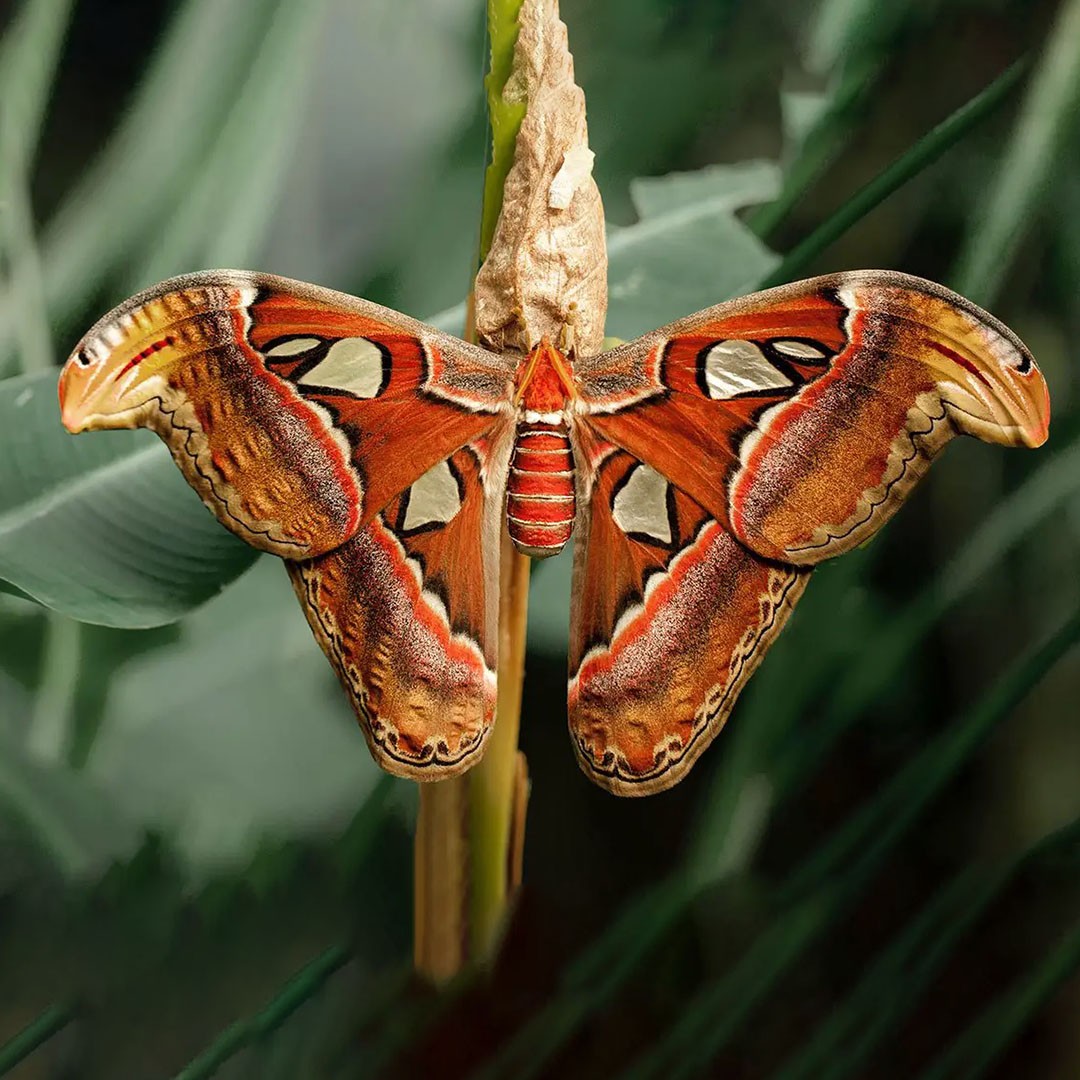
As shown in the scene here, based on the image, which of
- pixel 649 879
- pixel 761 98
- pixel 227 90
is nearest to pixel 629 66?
pixel 761 98

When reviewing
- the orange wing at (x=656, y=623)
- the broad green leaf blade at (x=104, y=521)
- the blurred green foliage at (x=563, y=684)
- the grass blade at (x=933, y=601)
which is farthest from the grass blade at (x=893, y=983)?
the broad green leaf blade at (x=104, y=521)

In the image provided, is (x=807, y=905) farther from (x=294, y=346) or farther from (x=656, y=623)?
(x=294, y=346)

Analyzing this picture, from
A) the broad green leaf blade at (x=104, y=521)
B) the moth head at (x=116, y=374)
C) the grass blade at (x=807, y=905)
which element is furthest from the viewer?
the grass blade at (x=807, y=905)

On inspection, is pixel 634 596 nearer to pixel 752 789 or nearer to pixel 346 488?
pixel 346 488

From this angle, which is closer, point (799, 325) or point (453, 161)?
point (799, 325)

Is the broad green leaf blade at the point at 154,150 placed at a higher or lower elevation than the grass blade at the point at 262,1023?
higher

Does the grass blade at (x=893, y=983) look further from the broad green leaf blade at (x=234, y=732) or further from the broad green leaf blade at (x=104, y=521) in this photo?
the broad green leaf blade at (x=104, y=521)
